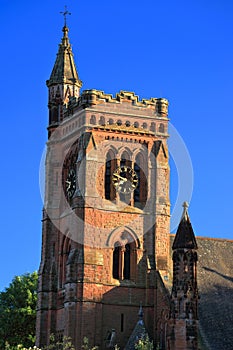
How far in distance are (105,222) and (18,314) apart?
2508cm

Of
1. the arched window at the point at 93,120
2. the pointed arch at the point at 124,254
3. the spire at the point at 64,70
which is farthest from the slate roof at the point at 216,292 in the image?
the spire at the point at 64,70

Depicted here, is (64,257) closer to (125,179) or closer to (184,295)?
(125,179)

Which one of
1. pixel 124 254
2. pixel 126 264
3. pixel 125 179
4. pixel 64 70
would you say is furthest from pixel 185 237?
pixel 64 70

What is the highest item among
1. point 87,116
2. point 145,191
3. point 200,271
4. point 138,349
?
point 87,116

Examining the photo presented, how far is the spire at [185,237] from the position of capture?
69938 mm

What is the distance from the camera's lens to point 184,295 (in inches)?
2724

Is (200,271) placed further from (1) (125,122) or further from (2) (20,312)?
(2) (20,312)

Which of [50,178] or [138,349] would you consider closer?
[138,349]

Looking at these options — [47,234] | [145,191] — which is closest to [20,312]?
[47,234]

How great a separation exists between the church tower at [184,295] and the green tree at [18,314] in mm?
29427

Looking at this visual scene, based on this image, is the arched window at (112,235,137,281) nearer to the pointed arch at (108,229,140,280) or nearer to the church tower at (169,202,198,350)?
the pointed arch at (108,229,140,280)

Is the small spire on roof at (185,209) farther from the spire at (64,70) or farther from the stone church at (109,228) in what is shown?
the spire at (64,70)

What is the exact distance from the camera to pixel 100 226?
7612 centimetres

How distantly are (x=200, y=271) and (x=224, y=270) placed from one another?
228cm
